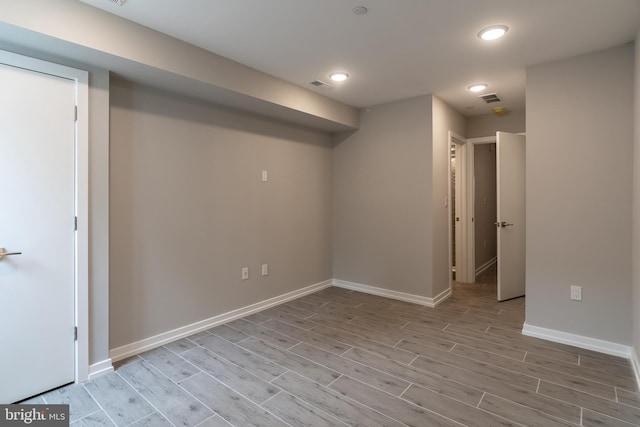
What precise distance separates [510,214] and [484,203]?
67.7 inches

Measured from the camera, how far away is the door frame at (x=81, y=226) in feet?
7.50

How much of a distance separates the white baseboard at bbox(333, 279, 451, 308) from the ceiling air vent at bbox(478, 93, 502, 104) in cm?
241

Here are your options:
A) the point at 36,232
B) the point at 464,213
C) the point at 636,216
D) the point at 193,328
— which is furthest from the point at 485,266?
the point at 36,232

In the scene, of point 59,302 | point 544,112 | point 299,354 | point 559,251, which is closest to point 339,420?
point 299,354

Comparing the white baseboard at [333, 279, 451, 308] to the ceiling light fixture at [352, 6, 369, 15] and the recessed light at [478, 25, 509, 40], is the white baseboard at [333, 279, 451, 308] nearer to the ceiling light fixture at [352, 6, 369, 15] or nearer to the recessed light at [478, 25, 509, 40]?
the recessed light at [478, 25, 509, 40]

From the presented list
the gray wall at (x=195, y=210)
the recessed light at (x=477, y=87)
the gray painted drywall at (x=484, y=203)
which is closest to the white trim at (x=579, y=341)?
the gray painted drywall at (x=484, y=203)

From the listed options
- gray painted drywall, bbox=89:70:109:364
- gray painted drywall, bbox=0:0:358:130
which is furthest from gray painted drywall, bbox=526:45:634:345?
gray painted drywall, bbox=89:70:109:364

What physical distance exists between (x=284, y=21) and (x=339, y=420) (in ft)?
8.46

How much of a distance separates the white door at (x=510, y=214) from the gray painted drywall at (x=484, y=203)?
3.06ft

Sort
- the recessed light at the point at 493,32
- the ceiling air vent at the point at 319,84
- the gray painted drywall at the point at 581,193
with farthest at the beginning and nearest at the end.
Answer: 1. the ceiling air vent at the point at 319,84
2. the gray painted drywall at the point at 581,193
3. the recessed light at the point at 493,32

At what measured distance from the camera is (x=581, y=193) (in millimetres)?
2791

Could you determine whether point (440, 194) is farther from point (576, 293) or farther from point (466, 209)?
point (576, 293)

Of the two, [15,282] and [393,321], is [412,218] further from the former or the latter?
[15,282]

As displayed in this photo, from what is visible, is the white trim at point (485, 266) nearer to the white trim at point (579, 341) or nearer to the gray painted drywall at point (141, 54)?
the white trim at point (579, 341)
